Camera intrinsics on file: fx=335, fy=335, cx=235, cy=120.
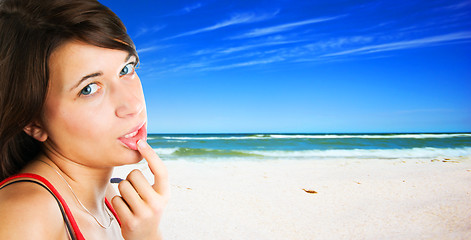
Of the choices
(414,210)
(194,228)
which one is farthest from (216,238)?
(414,210)

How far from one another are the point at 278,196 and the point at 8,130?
4.64 meters

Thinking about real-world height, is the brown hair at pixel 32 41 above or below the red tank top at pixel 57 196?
above

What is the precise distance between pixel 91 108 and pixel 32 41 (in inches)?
11.2

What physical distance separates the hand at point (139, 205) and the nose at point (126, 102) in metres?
0.12

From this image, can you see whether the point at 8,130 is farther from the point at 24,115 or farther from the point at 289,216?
the point at 289,216

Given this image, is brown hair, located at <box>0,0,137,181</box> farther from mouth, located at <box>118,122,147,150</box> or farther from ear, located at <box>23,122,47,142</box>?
mouth, located at <box>118,122,147,150</box>

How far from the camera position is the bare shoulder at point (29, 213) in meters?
0.92

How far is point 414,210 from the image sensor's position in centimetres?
466

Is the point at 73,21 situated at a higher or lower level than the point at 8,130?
higher

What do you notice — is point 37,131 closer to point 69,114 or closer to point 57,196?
point 69,114

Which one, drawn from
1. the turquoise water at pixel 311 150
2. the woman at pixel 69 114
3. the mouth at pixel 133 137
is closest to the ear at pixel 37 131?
the woman at pixel 69 114

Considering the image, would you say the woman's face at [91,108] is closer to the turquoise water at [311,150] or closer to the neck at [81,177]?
the neck at [81,177]

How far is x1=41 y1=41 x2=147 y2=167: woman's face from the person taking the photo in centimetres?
113

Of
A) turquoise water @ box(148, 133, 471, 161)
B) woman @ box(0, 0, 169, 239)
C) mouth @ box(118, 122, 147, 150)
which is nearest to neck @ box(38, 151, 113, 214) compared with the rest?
woman @ box(0, 0, 169, 239)
